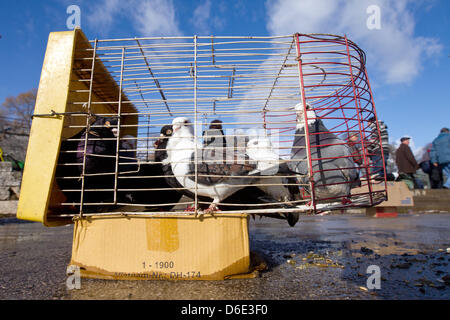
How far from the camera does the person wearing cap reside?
8.12 m

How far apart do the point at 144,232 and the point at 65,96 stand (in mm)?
1278

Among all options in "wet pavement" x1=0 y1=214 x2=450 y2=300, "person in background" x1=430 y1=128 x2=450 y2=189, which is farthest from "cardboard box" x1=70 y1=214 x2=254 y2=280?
"person in background" x1=430 y1=128 x2=450 y2=189

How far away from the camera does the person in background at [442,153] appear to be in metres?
8.23

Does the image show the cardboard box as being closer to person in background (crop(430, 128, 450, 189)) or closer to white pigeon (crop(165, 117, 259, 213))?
white pigeon (crop(165, 117, 259, 213))

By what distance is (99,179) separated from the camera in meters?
2.26

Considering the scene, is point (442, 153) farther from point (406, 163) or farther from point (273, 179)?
point (273, 179)

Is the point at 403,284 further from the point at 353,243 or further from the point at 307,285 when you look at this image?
the point at 353,243

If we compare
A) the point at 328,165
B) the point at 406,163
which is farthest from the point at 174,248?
the point at 406,163

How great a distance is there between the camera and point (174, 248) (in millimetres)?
1959

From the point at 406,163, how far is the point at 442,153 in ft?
4.24

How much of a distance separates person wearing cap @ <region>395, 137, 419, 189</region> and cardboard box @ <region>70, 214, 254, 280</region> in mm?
8262

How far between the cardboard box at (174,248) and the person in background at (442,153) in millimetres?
9350

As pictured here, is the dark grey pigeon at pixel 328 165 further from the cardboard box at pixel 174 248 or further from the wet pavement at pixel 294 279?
the cardboard box at pixel 174 248
